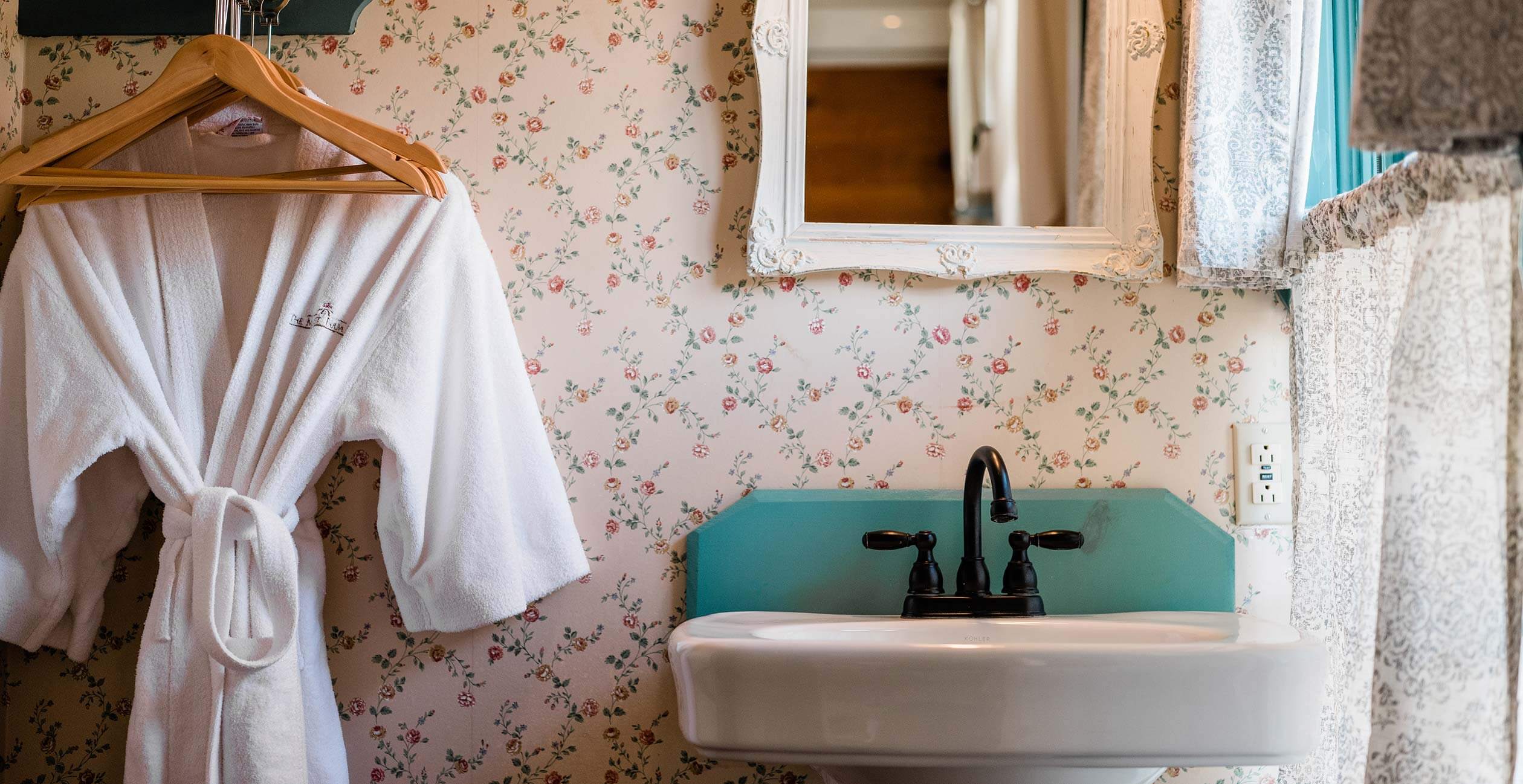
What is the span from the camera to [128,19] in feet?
4.66

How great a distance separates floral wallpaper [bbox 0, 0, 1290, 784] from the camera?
1365mm

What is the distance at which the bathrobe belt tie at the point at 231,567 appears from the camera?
45.5 inches

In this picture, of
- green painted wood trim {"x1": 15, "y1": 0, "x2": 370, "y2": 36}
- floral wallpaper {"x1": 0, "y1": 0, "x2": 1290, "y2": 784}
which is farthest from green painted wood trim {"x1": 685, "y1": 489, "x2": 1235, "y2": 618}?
green painted wood trim {"x1": 15, "y1": 0, "x2": 370, "y2": 36}

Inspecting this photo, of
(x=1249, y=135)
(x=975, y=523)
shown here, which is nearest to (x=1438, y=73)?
(x=1249, y=135)

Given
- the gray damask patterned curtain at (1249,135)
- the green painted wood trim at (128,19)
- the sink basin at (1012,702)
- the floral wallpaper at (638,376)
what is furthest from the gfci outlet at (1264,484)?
the green painted wood trim at (128,19)

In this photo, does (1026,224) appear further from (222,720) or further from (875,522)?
(222,720)

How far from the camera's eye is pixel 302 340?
49.6 inches

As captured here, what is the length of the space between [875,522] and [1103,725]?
50cm

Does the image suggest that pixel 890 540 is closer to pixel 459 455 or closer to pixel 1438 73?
pixel 459 455

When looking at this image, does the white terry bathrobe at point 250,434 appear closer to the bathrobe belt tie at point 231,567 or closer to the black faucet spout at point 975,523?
the bathrobe belt tie at point 231,567

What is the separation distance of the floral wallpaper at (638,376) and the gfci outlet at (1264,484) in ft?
0.07

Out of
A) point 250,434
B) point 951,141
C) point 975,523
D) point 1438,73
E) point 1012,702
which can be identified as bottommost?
point 1012,702

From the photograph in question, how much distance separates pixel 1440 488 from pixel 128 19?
5.50 feet

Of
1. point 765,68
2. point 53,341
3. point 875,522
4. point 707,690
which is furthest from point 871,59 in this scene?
point 53,341
